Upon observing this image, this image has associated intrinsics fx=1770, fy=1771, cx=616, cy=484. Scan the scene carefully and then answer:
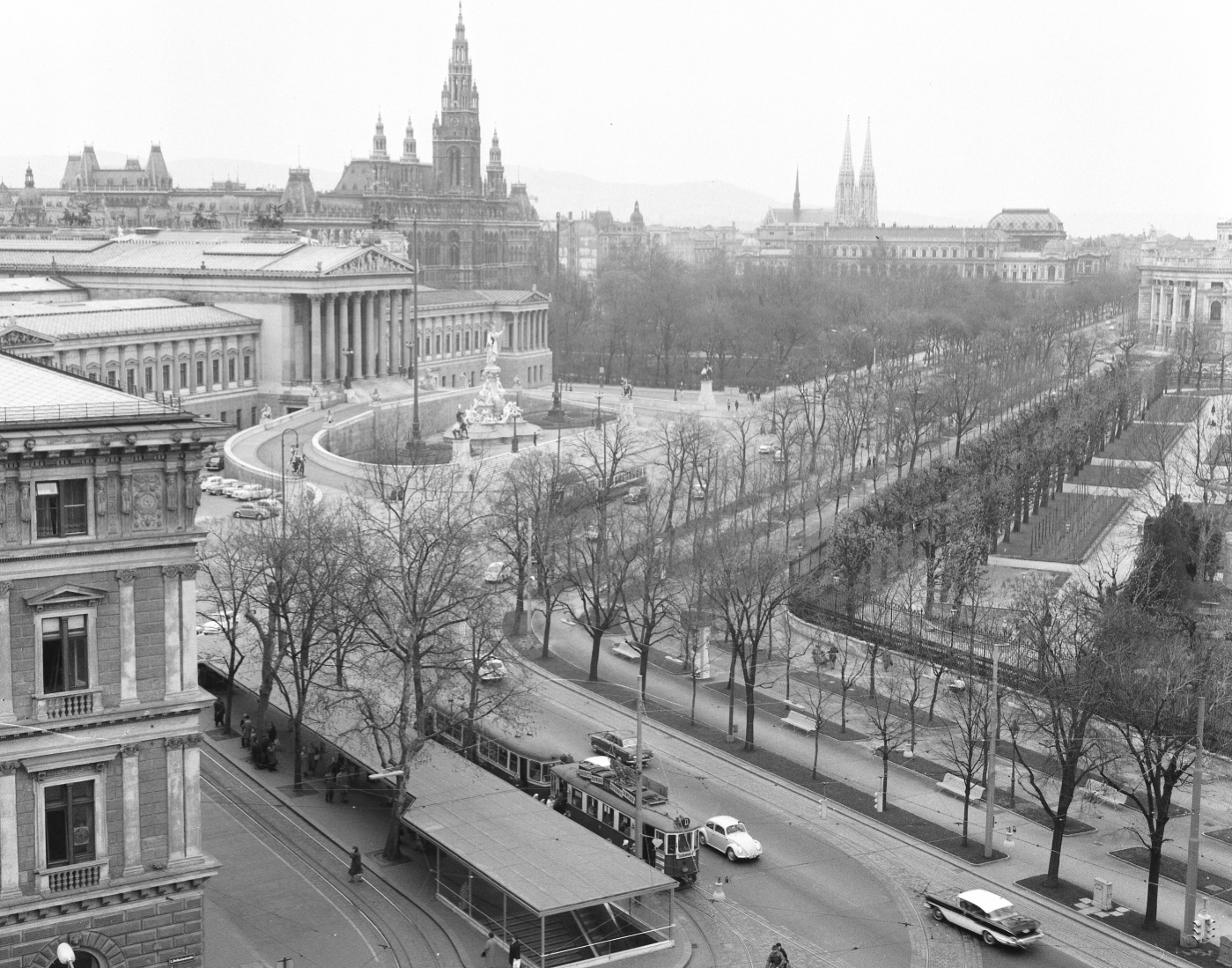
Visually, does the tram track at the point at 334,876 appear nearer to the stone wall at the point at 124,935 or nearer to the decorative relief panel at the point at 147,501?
the stone wall at the point at 124,935

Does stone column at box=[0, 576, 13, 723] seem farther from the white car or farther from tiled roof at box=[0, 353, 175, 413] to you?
the white car

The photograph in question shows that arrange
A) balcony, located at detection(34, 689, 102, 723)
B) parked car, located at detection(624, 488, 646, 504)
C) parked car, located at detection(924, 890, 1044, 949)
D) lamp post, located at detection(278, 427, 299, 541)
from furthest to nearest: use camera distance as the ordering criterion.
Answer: parked car, located at detection(624, 488, 646, 504), lamp post, located at detection(278, 427, 299, 541), parked car, located at detection(924, 890, 1044, 949), balcony, located at detection(34, 689, 102, 723)

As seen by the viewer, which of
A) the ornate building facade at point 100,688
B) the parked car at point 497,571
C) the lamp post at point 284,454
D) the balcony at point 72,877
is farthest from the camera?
the parked car at point 497,571

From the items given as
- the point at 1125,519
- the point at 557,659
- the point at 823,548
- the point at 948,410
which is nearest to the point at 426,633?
the point at 557,659

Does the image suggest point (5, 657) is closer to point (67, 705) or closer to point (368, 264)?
point (67, 705)

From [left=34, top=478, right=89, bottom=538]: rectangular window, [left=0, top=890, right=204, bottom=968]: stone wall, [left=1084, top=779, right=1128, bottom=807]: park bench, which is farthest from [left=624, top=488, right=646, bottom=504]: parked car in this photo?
[left=34, top=478, right=89, bottom=538]: rectangular window

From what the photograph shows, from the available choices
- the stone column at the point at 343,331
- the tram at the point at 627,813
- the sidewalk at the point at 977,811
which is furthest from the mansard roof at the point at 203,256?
the tram at the point at 627,813
